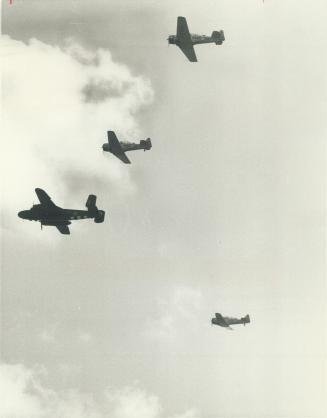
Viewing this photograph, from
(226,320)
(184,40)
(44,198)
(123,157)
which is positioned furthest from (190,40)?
(226,320)

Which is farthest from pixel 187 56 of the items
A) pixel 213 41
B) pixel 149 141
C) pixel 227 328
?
pixel 227 328

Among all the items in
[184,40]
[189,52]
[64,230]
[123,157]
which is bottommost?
[64,230]

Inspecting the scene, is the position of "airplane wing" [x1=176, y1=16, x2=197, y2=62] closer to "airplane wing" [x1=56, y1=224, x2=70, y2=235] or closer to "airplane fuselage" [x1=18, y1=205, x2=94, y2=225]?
"airplane fuselage" [x1=18, y1=205, x2=94, y2=225]

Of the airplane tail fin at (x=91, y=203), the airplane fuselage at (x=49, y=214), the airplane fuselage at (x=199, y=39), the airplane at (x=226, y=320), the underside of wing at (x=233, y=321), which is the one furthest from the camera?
the underside of wing at (x=233, y=321)

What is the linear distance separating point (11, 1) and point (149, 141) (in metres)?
19.1

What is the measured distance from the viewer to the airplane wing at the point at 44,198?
41.8 metres

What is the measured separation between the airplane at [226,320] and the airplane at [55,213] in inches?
833

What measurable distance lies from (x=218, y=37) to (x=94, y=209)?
18049 millimetres

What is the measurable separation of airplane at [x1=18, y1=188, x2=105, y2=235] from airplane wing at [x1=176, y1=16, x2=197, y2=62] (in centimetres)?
1452

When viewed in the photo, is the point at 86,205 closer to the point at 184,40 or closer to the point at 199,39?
the point at 184,40

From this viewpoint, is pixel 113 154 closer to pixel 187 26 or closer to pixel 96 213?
pixel 96 213

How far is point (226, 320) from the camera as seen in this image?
59812 mm

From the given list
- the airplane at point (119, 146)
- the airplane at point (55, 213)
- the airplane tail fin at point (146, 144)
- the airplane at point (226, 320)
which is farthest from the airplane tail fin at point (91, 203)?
the airplane at point (226, 320)

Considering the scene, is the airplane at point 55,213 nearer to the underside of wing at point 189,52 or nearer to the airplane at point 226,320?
the underside of wing at point 189,52
